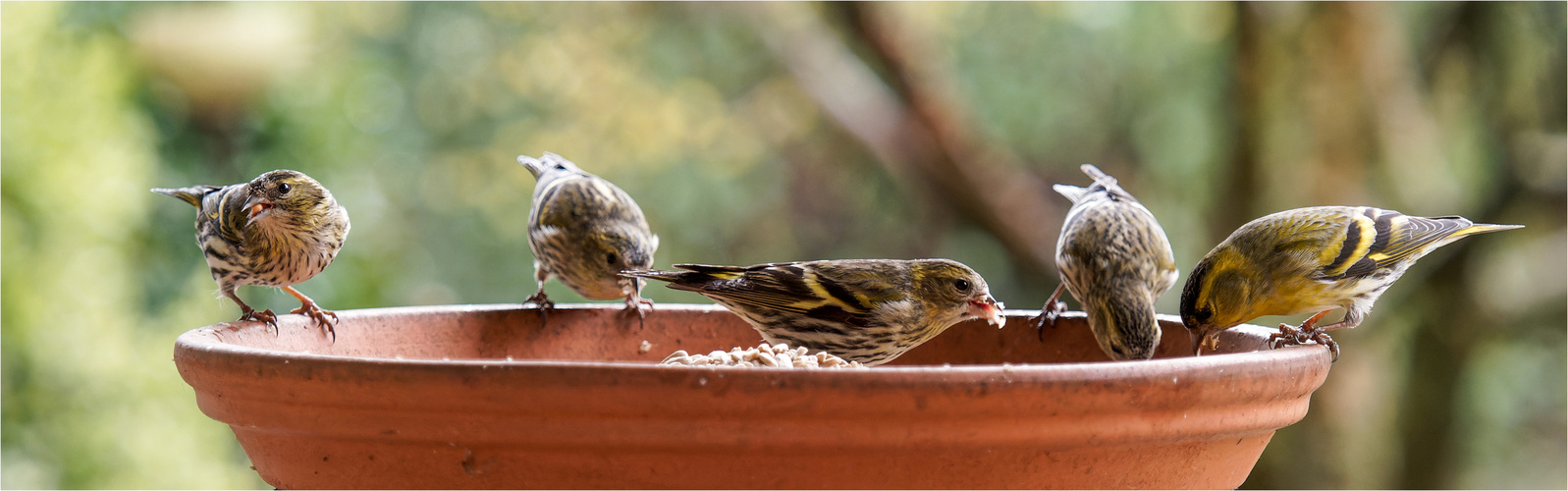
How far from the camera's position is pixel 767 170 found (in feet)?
24.0

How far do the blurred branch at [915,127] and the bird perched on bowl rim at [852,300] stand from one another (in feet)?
11.0

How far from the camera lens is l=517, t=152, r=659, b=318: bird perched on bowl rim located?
2.84m

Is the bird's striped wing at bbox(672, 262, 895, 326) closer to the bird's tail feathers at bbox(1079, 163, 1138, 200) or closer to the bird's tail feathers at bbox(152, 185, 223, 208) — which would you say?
the bird's tail feathers at bbox(1079, 163, 1138, 200)

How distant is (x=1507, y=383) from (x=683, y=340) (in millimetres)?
5031

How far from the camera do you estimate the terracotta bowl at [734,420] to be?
127cm

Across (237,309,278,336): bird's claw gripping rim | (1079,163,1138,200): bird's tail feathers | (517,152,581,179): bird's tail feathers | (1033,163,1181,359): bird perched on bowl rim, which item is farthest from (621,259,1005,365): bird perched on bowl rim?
(517,152,581,179): bird's tail feathers

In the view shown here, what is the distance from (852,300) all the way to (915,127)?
354 centimetres

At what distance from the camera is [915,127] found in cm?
559

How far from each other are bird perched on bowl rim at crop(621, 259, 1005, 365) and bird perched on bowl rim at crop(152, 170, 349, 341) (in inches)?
31.2

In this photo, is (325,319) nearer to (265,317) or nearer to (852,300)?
(265,317)

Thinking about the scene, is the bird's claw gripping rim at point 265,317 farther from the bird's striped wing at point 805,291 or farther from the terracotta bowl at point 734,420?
the bird's striped wing at point 805,291

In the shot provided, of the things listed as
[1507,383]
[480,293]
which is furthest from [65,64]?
[1507,383]

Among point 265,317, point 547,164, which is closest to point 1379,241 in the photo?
point 547,164

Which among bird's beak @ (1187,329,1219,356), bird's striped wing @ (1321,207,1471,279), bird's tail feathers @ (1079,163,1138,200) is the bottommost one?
bird's beak @ (1187,329,1219,356)
